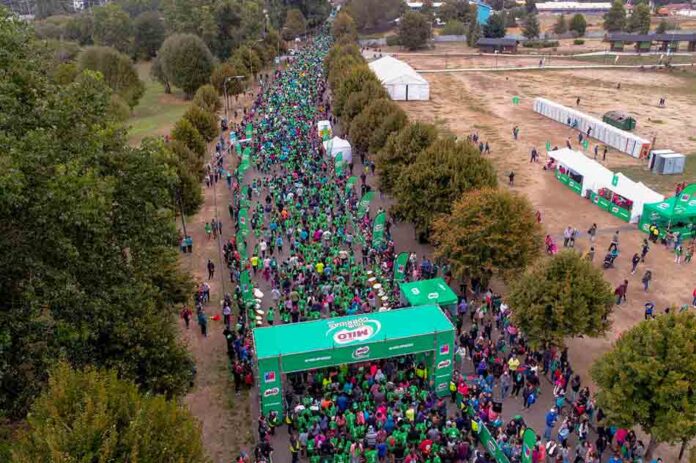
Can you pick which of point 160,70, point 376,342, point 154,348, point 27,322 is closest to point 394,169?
point 376,342

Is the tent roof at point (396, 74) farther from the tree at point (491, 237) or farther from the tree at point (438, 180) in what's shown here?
the tree at point (491, 237)

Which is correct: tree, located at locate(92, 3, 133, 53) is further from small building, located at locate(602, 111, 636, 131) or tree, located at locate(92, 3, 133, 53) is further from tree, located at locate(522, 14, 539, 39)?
small building, located at locate(602, 111, 636, 131)

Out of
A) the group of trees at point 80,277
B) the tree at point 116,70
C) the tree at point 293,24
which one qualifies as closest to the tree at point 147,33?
the tree at point 293,24

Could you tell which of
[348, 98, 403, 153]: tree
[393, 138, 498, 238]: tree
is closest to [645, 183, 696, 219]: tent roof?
[393, 138, 498, 238]: tree

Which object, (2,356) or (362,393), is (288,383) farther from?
(2,356)

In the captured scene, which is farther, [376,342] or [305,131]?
[305,131]
